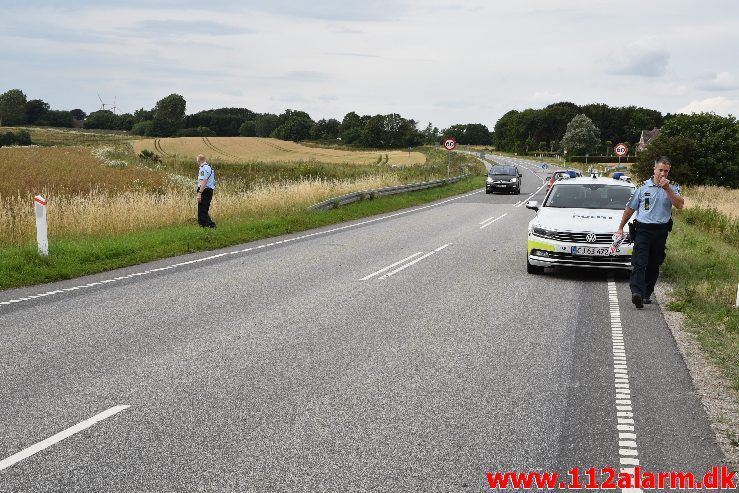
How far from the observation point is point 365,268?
12680mm

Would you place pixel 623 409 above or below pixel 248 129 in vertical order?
above

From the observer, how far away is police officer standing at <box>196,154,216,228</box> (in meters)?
18.0

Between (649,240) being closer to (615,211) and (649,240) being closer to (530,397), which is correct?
(615,211)

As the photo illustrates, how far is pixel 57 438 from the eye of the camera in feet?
15.6

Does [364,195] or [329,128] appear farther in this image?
[329,128]

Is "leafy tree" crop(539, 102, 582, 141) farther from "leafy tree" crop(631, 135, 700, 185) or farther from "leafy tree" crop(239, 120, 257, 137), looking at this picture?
"leafy tree" crop(631, 135, 700, 185)

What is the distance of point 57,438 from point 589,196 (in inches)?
431

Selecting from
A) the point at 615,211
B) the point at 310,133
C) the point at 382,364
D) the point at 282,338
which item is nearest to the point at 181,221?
the point at 615,211

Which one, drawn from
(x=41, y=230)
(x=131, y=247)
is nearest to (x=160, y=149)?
(x=131, y=247)

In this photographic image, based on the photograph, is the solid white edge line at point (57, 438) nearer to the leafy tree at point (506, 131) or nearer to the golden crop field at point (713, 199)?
the golden crop field at point (713, 199)

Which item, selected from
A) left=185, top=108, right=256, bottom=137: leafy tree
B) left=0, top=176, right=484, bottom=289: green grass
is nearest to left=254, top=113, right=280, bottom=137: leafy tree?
left=185, top=108, right=256, bottom=137: leafy tree

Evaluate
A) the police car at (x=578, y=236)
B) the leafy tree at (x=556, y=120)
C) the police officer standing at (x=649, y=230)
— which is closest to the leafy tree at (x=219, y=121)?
the leafy tree at (x=556, y=120)

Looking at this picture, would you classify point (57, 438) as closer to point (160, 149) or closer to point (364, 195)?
point (364, 195)

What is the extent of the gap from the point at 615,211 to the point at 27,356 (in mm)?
9696
